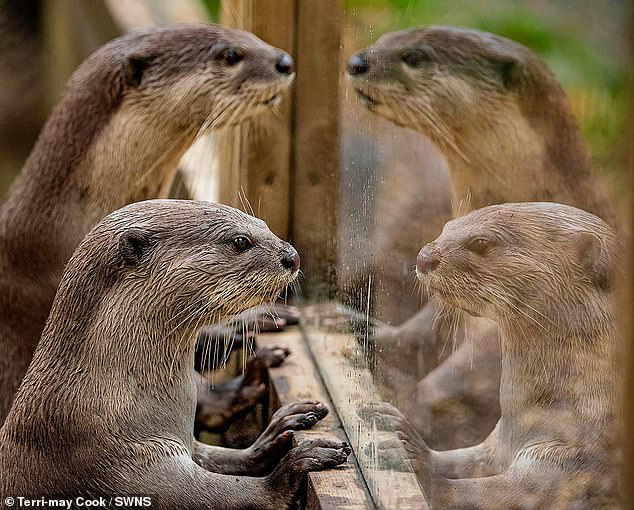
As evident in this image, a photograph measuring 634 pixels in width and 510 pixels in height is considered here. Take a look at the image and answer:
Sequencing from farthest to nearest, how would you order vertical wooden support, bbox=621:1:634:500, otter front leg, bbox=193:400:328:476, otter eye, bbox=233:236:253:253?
otter front leg, bbox=193:400:328:476 → otter eye, bbox=233:236:253:253 → vertical wooden support, bbox=621:1:634:500

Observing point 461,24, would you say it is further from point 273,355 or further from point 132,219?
point 273,355

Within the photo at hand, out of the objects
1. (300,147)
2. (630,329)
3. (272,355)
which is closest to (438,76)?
(630,329)

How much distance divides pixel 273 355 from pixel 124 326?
0.86 m

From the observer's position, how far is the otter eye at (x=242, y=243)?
1.94 m

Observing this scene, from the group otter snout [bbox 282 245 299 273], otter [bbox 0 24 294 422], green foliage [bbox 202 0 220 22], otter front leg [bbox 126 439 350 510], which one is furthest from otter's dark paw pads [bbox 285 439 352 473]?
green foliage [bbox 202 0 220 22]

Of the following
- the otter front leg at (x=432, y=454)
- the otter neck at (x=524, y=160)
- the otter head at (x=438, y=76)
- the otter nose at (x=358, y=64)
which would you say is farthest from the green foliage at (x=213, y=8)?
the otter neck at (x=524, y=160)

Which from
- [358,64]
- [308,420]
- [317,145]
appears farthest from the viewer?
[317,145]

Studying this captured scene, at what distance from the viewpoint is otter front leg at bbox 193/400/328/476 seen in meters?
2.07

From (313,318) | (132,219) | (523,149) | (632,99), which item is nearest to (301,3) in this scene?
(313,318)

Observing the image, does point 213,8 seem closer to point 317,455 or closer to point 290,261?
point 290,261

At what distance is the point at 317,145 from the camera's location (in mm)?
2754

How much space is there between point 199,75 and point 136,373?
3.15 ft

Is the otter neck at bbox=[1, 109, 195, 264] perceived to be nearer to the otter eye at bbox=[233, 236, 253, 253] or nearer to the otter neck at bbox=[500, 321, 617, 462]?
the otter eye at bbox=[233, 236, 253, 253]

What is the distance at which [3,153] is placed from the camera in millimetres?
5656
